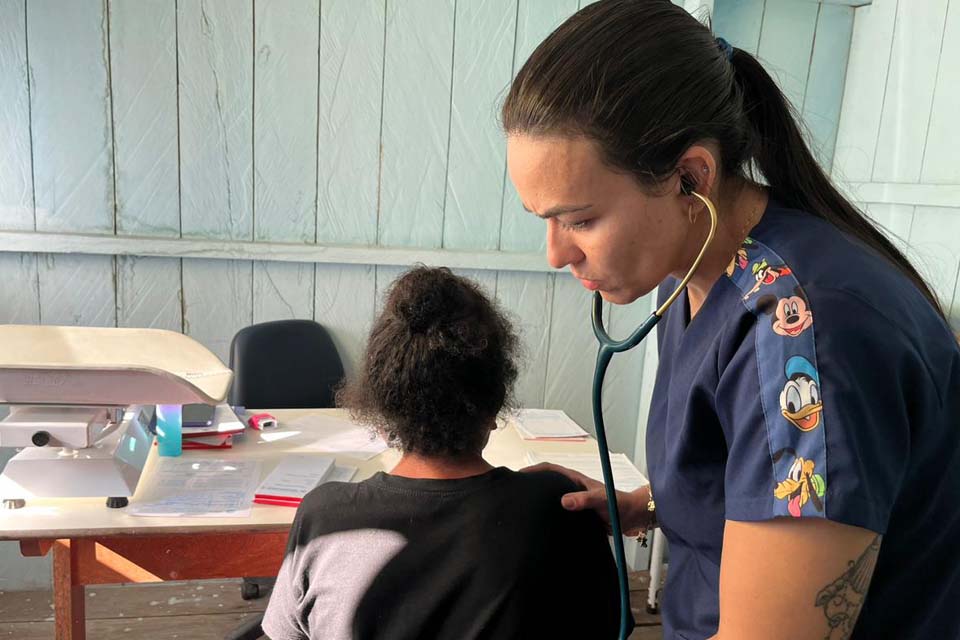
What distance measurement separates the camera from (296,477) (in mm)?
1579

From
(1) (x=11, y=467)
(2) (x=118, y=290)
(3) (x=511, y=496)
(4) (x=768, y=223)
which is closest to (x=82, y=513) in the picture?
(1) (x=11, y=467)

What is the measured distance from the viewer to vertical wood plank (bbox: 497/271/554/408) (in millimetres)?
2533

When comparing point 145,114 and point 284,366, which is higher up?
point 145,114

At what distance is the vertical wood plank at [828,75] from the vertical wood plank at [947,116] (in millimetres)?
379

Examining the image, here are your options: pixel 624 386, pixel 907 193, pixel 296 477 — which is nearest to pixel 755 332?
pixel 296 477

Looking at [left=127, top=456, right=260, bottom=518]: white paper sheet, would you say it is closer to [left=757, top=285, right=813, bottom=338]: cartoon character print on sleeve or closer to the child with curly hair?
the child with curly hair

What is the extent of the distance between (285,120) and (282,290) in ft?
1.68

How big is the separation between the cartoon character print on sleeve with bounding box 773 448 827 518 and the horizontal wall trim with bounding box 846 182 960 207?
1.69 meters

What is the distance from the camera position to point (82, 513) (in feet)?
4.58

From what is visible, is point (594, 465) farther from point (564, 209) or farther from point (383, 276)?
point (564, 209)

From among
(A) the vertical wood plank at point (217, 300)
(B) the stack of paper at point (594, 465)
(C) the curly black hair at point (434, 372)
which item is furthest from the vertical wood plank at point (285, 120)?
(C) the curly black hair at point (434, 372)

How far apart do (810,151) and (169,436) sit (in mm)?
1384

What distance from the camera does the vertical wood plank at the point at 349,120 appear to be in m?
2.28

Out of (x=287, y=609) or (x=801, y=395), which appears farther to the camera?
(x=287, y=609)
